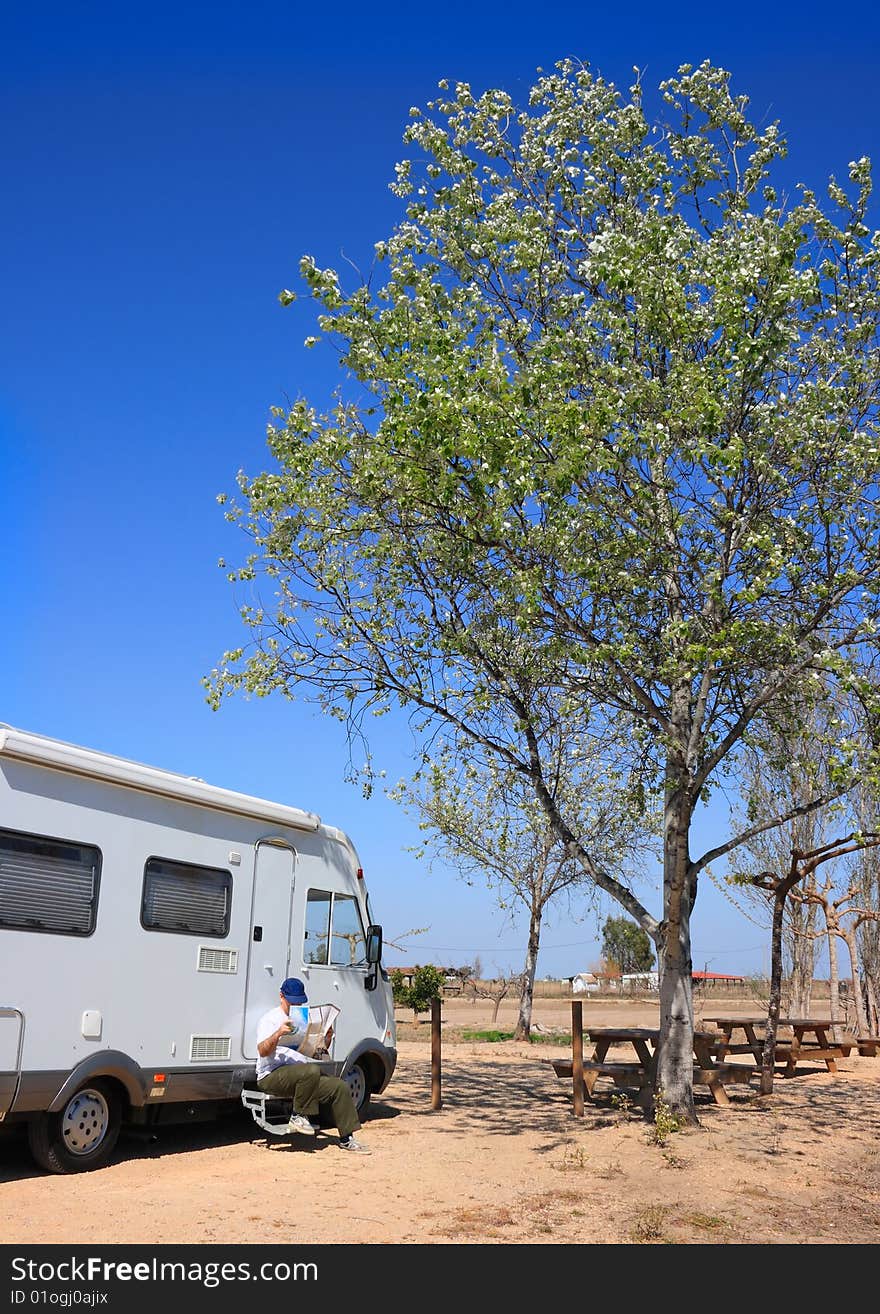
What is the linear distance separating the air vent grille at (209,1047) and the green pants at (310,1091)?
46 cm

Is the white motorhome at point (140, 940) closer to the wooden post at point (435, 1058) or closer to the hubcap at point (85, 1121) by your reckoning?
the hubcap at point (85, 1121)

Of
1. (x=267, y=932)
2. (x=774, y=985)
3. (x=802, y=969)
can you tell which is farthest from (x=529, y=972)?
(x=267, y=932)

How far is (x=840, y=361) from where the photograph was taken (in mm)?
12625

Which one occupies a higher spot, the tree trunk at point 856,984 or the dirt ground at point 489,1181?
the tree trunk at point 856,984

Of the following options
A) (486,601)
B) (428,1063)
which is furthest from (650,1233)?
(428,1063)

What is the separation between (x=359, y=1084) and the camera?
13031 mm

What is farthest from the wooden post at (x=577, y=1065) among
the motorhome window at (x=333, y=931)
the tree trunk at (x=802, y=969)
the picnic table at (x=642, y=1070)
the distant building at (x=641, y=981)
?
the distant building at (x=641, y=981)

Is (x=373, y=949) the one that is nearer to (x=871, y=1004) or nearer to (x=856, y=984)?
(x=856, y=984)

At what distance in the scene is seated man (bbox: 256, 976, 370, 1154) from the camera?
11.0 metres

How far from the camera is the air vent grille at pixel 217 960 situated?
35.4ft

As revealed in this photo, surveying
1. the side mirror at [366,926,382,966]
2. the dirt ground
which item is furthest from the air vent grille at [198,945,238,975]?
the side mirror at [366,926,382,966]

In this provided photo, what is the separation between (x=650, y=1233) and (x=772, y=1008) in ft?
25.4

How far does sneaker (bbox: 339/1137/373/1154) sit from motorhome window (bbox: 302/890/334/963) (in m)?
1.84
